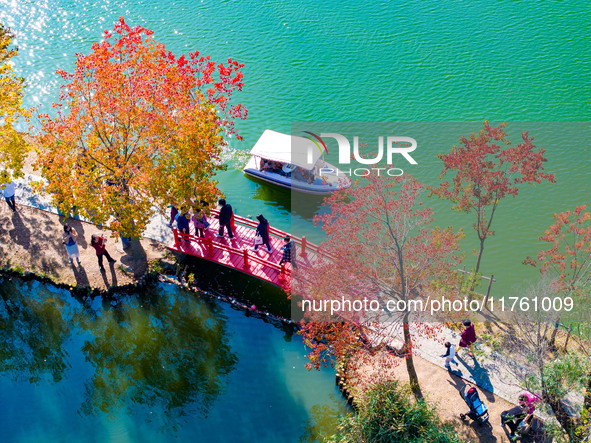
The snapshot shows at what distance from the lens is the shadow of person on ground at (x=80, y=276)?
24.4m

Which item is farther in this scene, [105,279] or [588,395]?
→ [105,279]

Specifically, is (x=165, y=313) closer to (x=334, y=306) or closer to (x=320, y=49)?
(x=334, y=306)

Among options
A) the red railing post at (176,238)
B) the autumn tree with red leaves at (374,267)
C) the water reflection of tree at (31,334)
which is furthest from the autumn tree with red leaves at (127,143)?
the autumn tree with red leaves at (374,267)

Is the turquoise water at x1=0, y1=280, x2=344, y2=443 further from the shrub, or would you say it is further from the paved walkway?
the shrub

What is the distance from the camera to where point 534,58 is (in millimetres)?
40188

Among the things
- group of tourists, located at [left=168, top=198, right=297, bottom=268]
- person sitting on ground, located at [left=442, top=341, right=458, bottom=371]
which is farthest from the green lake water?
person sitting on ground, located at [left=442, top=341, right=458, bottom=371]

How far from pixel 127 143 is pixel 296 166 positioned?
1073 centimetres

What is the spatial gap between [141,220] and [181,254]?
3782 millimetres

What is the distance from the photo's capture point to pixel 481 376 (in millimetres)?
19828

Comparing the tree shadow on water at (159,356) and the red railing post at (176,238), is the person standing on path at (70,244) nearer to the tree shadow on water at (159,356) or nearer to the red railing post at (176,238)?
the tree shadow on water at (159,356)

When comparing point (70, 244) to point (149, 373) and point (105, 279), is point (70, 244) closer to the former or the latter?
point (105, 279)

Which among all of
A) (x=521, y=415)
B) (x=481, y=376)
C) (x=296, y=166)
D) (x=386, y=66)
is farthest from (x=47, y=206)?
(x=386, y=66)

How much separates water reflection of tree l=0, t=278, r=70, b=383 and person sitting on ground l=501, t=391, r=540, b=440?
17.1 m

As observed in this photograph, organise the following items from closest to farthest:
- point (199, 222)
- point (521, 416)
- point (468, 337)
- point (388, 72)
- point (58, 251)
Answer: point (521, 416) < point (468, 337) < point (199, 222) < point (58, 251) < point (388, 72)
